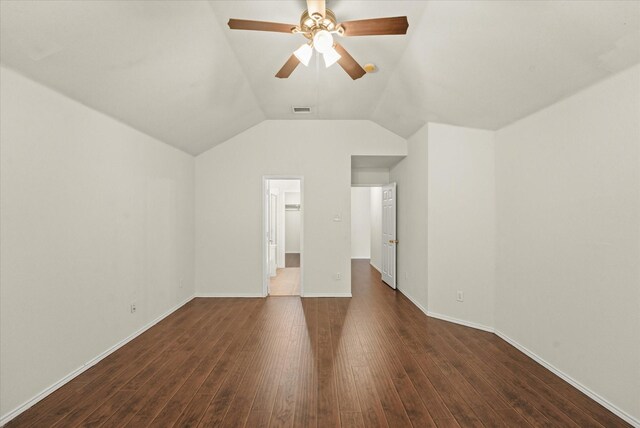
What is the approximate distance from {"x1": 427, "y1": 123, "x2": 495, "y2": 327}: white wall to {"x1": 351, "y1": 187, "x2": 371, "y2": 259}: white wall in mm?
5605

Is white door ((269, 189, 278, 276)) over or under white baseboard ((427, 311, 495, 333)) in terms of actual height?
over

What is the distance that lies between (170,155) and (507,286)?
192 inches

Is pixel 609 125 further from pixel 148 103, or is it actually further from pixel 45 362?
pixel 45 362

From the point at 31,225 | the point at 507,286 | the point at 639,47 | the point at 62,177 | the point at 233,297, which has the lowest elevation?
the point at 233,297

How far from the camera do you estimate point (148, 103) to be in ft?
9.93

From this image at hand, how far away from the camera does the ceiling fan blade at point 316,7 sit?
1.89 m

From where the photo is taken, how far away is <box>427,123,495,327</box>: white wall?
3.59 metres


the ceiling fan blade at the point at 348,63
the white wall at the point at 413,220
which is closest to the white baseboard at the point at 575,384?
the white wall at the point at 413,220

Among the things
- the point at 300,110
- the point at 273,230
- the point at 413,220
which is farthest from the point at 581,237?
the point at 273,230

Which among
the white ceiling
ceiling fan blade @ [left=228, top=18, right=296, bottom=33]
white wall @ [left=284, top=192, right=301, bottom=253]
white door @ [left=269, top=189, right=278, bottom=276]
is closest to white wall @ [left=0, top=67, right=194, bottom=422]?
the white ceiling

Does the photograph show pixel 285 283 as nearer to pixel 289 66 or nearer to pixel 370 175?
pixel 370 175

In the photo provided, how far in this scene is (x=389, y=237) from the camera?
18.8ft

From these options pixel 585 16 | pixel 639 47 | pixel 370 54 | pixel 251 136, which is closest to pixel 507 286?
pixel 639 47

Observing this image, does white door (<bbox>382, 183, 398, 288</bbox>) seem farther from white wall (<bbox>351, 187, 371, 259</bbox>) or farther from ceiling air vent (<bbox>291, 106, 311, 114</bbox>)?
white wall (<bbox>351, 187, 371, 259</bbox>)
